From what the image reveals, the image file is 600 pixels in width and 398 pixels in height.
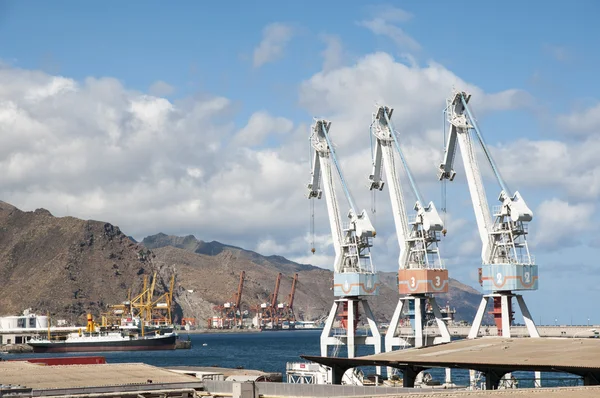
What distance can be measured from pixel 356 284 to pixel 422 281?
31.6 feet

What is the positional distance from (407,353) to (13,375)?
29511 millimetres

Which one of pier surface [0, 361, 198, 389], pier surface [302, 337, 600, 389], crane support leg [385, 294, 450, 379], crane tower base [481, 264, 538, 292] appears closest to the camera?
pier surface [0, 361, 198, 389]

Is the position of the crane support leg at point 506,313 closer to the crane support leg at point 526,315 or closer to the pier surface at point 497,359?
the crane support leg at point 526,315

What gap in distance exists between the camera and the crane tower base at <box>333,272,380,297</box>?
115m

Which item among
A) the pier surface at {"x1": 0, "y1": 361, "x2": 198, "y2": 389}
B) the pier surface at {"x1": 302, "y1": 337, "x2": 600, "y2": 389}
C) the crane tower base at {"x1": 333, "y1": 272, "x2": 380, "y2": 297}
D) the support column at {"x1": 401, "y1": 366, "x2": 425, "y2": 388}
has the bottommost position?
the support column at {"x1": 401, "y1": 366, "x2": 425, "y2": 388}

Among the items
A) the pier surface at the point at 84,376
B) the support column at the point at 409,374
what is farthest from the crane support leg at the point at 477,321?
the pier surface at the point at 84,376

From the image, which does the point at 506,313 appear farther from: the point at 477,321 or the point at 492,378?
the point at 492,378

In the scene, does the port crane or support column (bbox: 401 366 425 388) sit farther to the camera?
the port crane

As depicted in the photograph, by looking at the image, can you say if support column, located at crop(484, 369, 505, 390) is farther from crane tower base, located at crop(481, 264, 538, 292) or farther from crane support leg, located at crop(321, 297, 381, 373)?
crane support leg, located at crop(321, 297, 381, 373)

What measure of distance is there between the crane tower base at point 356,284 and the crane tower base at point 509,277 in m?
18.0

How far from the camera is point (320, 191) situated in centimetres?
12719

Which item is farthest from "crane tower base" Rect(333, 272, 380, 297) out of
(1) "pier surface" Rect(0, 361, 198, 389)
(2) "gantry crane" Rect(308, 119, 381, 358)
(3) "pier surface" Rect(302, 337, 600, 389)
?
(1) "pier surface" Rect(0, 361, 198, 389)

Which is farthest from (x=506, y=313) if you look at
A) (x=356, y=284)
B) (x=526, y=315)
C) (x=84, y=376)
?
(x=84, y=376)

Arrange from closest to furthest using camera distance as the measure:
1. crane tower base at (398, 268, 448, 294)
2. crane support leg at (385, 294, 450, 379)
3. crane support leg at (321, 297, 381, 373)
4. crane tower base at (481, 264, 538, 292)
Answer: crane tower base at (481, 264, 538, 292) → crane tower base at (398, 268, 448, 294) → crane support leg at (385, 294, 450, 379) → crane support leg at (321, 297, 381, 373)
